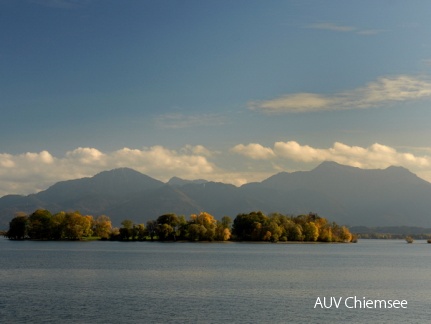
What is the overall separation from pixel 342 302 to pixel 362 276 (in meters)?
33.9

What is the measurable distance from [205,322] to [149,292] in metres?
20.0

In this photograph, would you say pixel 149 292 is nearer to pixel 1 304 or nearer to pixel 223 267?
pixel 1 304

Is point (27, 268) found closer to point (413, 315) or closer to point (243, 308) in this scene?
point (243, 308)

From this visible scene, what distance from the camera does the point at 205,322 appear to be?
5288 centimetres

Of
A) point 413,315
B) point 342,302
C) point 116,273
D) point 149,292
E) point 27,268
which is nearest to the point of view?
point 413,315

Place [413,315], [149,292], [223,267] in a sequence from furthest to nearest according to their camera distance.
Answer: [223,267], [149,292], [413,315]

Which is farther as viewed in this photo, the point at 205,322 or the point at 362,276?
the point at 362,276

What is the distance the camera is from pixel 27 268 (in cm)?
10469

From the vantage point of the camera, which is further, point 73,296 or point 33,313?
point 73,296

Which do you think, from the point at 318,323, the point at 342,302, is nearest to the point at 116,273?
the point at 342,302

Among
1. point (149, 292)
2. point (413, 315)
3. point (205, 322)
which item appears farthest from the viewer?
point (149, 292)

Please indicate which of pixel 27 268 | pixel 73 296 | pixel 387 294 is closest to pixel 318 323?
pixel 387 294

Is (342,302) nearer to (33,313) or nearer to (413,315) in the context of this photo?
(413,315)

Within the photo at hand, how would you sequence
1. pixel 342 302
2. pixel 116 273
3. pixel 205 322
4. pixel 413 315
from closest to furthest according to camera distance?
1. pixel 205 322
2. pixel 413 315
3. pixel 342 302
4. pixel 116 273
